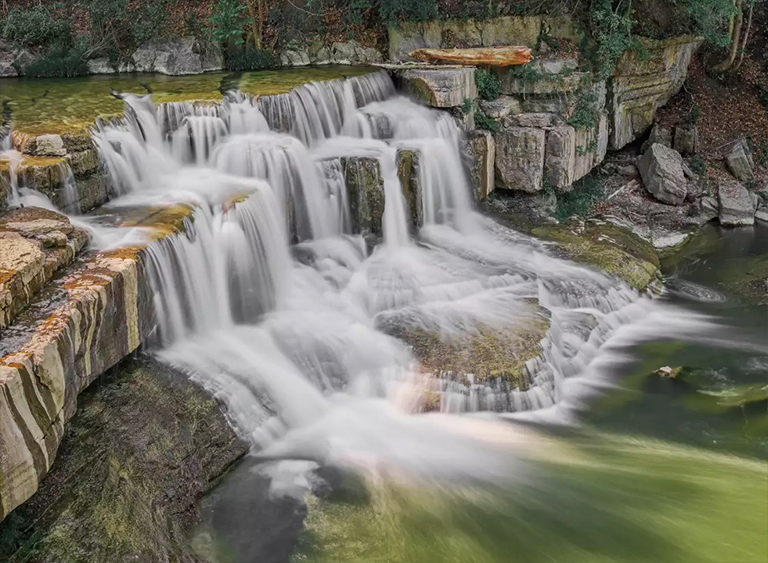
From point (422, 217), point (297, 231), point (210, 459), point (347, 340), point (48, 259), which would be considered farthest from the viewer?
point (422, 217)

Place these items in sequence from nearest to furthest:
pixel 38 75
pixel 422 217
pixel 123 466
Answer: pixel 123 466, pixel 422 217, pixel 38 75

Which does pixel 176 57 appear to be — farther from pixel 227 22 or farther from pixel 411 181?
pixel 411 181

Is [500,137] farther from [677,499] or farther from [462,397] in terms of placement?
[677,499]

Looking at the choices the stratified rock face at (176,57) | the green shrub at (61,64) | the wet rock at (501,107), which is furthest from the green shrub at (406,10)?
the green shrub at (61,64)

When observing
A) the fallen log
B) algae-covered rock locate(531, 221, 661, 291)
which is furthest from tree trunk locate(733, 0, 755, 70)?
algae-covered rock locate(531, 221, 661, 291)

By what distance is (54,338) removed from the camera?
4785mm

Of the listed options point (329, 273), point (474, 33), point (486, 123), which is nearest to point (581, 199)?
point (486, 123)

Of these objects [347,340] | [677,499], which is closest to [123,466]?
[347,340]

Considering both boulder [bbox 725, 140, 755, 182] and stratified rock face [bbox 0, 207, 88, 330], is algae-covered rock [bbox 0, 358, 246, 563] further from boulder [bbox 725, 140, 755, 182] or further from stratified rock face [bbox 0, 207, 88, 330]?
boulder [bbox 725, 140, 755, 182]

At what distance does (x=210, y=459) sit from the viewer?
20.4 feet

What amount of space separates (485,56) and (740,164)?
232 inches

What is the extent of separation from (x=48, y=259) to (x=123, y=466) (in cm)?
186

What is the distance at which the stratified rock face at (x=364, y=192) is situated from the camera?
10.1m

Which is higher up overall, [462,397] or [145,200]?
[145,200]
